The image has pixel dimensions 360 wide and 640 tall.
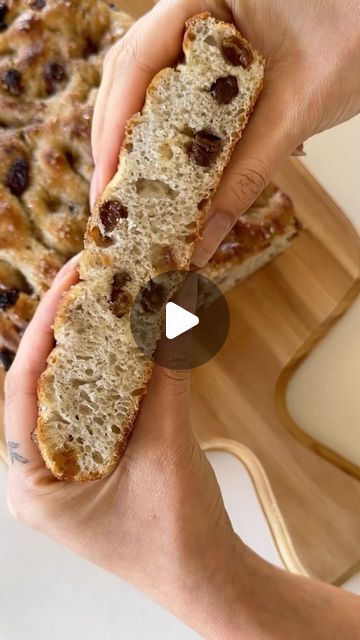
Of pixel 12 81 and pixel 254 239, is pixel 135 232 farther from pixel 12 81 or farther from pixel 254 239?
pixel 12 81

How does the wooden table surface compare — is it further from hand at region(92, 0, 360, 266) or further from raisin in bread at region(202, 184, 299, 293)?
hand at region(92, 0, 360, 266)

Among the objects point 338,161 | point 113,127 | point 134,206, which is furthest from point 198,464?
point 338,161

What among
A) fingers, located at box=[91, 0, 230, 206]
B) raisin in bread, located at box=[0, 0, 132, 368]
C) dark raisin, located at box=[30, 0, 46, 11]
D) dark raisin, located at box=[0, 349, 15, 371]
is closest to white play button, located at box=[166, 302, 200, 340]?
fingers, located at box=[91, 0, 230, 206]

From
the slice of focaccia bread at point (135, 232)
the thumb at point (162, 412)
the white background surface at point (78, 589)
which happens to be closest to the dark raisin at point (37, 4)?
the slice of focaccia bread at point (135, 232)

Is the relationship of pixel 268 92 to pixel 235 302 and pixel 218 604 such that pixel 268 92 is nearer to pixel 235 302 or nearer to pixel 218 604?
pixel 235 302

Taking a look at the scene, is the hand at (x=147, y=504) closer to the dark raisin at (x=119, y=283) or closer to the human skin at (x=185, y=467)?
the human skin at (x=185, y=467)
